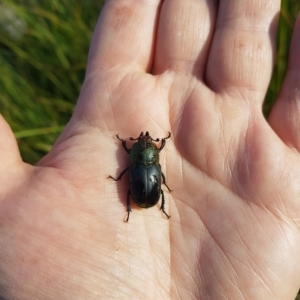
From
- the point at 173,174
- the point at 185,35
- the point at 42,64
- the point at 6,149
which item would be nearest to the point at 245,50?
the point at 185,35

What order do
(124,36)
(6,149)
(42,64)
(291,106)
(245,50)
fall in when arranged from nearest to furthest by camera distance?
(6,149) → (291,106) → (245,50) → (124,36) → (42,64)

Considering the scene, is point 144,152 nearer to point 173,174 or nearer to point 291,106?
point 173,174

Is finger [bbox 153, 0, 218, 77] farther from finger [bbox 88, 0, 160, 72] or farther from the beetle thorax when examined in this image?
the beetle thorax

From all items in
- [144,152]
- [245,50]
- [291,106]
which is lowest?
[144,152]

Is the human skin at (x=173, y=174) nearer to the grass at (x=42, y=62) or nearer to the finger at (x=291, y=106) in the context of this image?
the finger at (x=291, y=106)

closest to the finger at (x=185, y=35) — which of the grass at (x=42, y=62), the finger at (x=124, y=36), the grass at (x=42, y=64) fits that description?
the finger at (x=124, y=36)

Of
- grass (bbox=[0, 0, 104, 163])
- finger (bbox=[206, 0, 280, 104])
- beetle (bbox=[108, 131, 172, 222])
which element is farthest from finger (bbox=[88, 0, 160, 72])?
grass (bbox=[0, 0, 104, 163])

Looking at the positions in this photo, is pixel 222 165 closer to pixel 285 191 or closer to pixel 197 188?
pixel 197 188
